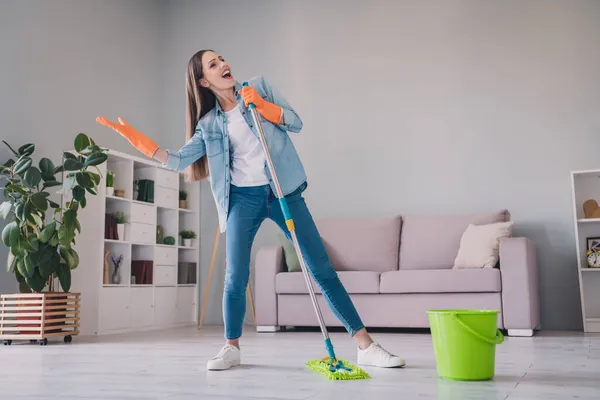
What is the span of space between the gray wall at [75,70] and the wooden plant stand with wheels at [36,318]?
0.40 meters

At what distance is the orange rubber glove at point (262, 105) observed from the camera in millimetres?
2305

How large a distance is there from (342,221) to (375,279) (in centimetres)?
85

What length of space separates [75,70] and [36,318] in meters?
2.15

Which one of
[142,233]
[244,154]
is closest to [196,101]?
[244,154]

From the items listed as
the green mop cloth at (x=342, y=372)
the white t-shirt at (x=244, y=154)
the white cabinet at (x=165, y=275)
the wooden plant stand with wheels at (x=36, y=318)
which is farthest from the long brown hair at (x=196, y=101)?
the white cabinet at (x=165, y=275)

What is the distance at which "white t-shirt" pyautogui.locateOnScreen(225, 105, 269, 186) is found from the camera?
2424mm

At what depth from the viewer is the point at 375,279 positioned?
452cm

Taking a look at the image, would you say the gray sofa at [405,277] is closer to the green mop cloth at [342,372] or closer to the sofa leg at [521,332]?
the sofa leg at [521,332]

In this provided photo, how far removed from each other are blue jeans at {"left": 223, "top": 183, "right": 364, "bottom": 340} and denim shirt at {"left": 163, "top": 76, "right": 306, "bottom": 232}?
5cm

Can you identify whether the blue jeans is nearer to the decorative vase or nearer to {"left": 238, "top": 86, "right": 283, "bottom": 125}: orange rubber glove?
{"left": 238, "top": 86, "right": 283, "bottom": 125}: orange rubber glove

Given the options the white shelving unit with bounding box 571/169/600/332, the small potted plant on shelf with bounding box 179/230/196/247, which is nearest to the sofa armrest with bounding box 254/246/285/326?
the small potted plant on shelf with bounding box 179/230/196/247

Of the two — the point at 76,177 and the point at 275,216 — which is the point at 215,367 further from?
the point at 76,177

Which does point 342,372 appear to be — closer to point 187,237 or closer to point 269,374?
point 269,374

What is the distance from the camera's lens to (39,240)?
397 cm
